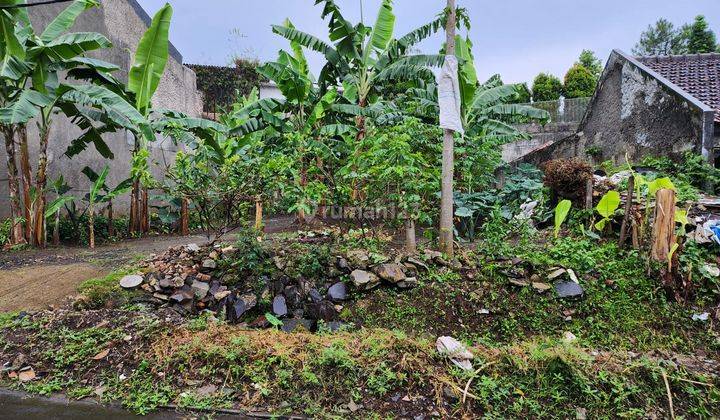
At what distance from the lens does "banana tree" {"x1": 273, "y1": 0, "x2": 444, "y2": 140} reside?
298 inches

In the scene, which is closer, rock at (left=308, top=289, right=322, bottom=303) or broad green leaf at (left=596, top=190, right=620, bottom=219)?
rock at (left=308, top=289, right=322, bottom=303)

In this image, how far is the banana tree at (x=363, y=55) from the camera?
7.58 metres

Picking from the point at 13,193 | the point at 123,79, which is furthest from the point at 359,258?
the point at 123,79

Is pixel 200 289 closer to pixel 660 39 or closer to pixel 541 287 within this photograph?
pixel 541 287

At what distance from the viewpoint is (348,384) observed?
2.59 m

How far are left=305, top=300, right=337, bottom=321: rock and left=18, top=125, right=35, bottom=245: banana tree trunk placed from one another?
16.4 ft

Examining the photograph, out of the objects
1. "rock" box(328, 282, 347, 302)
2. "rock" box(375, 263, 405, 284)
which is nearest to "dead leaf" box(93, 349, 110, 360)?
"rock" box(328, 282, 347, 302)

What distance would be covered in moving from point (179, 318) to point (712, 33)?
24.9 meters

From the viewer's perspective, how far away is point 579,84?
17578mm

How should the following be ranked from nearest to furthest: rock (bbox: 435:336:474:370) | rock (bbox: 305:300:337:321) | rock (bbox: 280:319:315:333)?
rock (bbox: 435:336:474:370)
rock (bbox: 280:319:315:333)
rock (bbox: 305:300:337:321)

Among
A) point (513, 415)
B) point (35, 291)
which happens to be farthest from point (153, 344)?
point (513, 415)

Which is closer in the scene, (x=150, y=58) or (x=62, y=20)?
(x=62, y=20)

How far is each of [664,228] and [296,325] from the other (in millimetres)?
3803

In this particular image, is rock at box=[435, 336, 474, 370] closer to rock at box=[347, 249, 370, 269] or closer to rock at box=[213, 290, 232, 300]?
rock at box=[347, 249, 370, 269]
